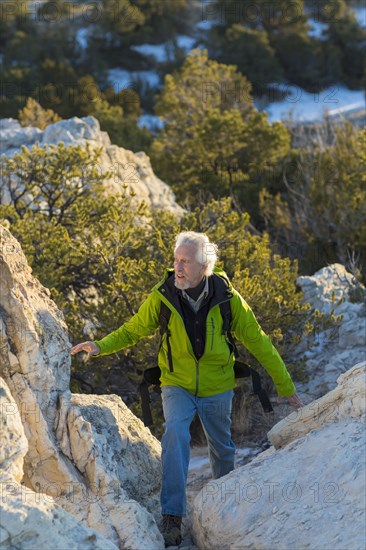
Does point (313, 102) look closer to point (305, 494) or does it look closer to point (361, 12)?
point (361, 12)

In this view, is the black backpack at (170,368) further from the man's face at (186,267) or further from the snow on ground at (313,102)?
the snow on ground at (313,102)

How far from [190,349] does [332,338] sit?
4.06 metres

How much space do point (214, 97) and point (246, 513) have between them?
16.2 metres

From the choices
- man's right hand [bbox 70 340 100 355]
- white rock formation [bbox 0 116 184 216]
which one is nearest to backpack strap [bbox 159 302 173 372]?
man's right hand [bbox 70 340 100 355]

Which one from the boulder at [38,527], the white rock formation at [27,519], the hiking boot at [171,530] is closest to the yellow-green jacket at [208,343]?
the hiking boot at [171,530]

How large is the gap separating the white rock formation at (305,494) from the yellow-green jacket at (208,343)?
435 mm

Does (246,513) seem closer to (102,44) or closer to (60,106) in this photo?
(60,106)

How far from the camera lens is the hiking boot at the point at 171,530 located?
4445 millimetres

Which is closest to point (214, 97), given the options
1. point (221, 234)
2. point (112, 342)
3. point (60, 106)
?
point (60, 106)

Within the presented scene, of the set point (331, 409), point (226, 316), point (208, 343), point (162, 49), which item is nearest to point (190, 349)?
point (208, 343)

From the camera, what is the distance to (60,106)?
25344 millimetres

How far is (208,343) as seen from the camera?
4664 millimetres

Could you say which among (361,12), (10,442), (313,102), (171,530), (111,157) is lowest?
(313,102)

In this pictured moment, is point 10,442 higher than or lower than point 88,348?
higher
